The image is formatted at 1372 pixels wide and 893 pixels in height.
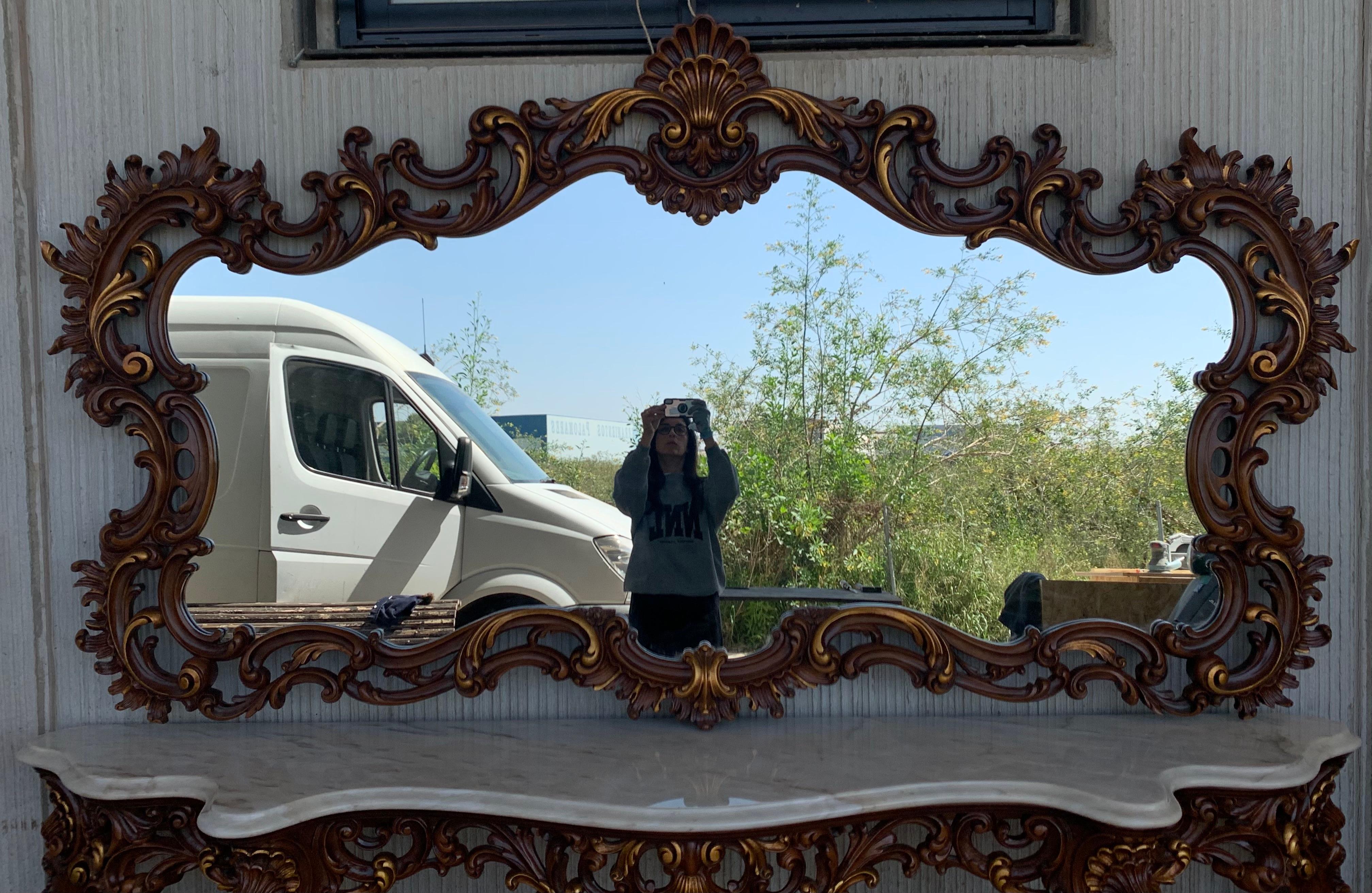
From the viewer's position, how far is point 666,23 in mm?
1799

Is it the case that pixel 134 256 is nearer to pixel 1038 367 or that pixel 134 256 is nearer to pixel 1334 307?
pixel 1038 367

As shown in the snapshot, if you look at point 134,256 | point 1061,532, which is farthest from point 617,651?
point 134,256

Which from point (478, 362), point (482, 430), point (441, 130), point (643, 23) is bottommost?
point (482, 430)

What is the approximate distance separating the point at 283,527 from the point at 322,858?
592 millimetres

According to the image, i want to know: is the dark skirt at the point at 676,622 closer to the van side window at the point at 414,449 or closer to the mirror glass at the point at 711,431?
the mirror glass at the point at 711,431

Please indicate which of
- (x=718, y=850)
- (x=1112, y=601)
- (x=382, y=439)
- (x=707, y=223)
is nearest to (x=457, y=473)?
(x=382, y=439)

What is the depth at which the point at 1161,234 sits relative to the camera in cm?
172

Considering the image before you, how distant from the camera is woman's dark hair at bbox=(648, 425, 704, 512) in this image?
1.72 meters

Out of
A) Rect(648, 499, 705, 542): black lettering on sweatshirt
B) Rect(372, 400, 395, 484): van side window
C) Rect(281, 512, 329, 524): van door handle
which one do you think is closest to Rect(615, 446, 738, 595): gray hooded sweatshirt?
Rect(648, 499, 705, 542): black lettering on sweatshirt

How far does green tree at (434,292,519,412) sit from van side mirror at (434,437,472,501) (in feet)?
0.29

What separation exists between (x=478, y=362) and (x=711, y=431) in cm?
46

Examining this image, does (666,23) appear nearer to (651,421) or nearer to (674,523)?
(651,421)

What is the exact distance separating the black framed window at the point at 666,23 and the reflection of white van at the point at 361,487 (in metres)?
0.60

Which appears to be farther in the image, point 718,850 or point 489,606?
point 489,606
